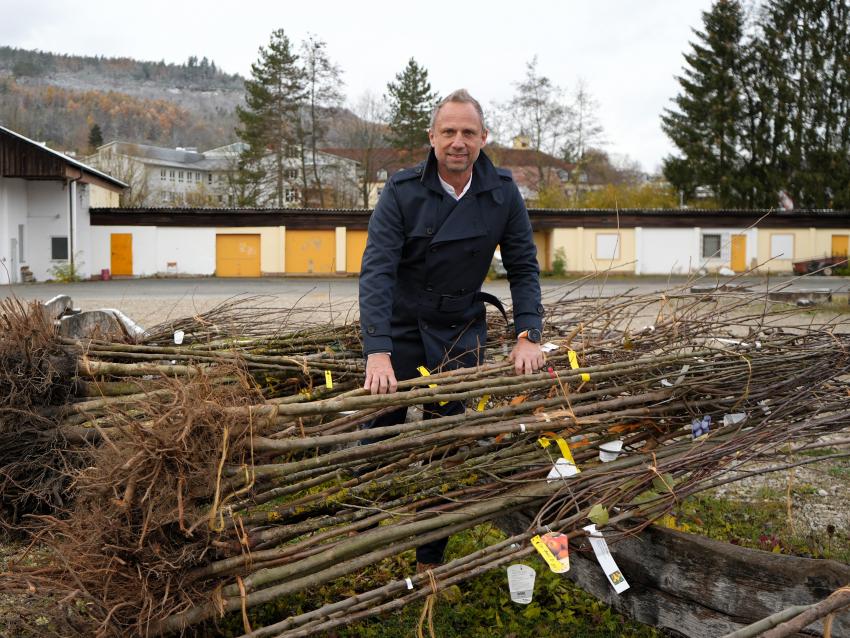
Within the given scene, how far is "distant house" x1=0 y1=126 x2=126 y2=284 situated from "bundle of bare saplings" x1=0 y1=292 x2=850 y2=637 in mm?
25769

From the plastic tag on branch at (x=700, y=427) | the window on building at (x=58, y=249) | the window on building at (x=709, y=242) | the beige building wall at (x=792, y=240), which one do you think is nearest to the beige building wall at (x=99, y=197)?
the window on building at (x=58, y=249)

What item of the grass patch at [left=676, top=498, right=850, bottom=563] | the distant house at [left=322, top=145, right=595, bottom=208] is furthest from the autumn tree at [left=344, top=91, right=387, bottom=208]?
the grass patch at [left=676, top=498, right=850, bottom=563]

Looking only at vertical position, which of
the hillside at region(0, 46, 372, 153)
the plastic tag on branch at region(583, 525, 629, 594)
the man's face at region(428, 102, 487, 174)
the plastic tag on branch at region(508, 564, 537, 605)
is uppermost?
the hillside at region(0, 46, 372, 153)

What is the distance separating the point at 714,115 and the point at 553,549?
135 ft

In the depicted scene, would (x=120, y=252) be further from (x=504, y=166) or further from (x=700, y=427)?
(x=700, y=427)

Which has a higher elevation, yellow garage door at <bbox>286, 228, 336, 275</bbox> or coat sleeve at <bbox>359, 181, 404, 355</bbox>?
yellow garage door at <bbox>286, 228, 336, 275</bbox>

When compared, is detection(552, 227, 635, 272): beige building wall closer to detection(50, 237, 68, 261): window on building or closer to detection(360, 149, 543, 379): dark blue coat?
detection(50, 237, 68, 261): window on building

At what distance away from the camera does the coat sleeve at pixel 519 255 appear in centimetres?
327

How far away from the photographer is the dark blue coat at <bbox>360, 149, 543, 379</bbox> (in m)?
3.09

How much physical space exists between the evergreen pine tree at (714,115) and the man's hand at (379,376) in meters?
39.8

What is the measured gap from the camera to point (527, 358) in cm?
286

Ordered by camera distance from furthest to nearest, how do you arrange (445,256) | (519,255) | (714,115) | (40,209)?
(714,115) → (40,209) → (519,255) → (445,256)

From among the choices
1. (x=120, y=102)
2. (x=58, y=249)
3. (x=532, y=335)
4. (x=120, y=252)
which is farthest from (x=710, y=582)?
(x=120, y=102)

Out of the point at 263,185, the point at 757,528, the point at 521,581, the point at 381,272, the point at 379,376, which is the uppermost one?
the point at 263,185
